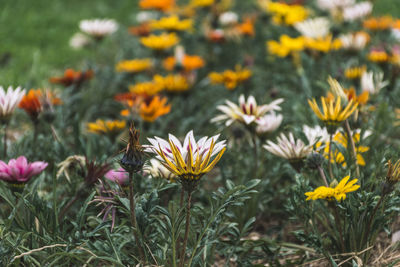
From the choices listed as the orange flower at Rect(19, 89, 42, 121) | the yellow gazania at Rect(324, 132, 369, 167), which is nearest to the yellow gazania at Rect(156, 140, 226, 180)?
the yellow gazania at Rect(324, 132, 369, 167)

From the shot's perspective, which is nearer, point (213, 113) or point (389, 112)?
point (389, 112)

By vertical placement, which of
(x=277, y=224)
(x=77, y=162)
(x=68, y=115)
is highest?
(x=77, y=162)

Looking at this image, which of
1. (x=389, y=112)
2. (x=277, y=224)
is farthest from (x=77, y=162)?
(x=389, y=112)

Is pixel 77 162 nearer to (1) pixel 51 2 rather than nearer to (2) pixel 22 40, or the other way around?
(2) pixel 22 40

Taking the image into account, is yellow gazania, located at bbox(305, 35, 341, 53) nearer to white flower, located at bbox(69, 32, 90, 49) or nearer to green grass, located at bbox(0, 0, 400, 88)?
green grass, located at bbox(0, 0, 400, 88)

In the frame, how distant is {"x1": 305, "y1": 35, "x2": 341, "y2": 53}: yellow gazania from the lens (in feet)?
8.93

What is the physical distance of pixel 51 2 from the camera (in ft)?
16.7

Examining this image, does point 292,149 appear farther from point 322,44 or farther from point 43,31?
point 43,31

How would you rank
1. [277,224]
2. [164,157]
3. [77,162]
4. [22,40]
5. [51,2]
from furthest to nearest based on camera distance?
[51,2] < [22,40] < [277,224] < [77,162] < [164,157]

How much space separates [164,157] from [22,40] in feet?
11.2

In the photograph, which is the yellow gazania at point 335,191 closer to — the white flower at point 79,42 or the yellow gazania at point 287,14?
the yellow gazania at point 287,14

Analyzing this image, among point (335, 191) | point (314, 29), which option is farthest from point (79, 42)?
point (335, 191)

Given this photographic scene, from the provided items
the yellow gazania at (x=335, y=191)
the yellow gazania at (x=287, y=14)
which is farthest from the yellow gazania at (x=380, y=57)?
the yellow gazania at (x=335, y=191)

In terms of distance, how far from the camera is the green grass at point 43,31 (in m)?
3.49
